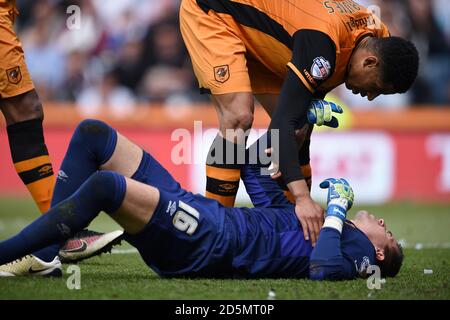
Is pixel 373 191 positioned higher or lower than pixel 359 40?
lower

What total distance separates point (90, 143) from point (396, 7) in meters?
9.84

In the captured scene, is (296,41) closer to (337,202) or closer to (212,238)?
(337,202)

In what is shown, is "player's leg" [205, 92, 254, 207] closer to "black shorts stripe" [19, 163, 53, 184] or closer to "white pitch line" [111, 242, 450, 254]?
"black shorts stripe" [19, 163, 53, 184]

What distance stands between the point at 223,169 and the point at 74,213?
5.74 feet

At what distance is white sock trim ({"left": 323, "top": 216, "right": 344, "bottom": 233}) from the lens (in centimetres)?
484

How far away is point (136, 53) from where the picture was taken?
13.4 meters

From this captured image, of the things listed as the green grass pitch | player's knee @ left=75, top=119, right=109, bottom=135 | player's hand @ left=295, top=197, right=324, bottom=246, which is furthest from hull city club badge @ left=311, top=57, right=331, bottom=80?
player's knee @ left=75, top=119, right=109, bottom=135

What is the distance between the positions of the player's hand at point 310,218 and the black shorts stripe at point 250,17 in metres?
1.40

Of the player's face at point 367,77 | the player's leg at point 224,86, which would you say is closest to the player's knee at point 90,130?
the player's leg at point 224,86

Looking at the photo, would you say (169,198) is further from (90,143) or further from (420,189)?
(420,189)

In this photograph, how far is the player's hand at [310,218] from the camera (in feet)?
16.2

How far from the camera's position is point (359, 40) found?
18.7 ft
